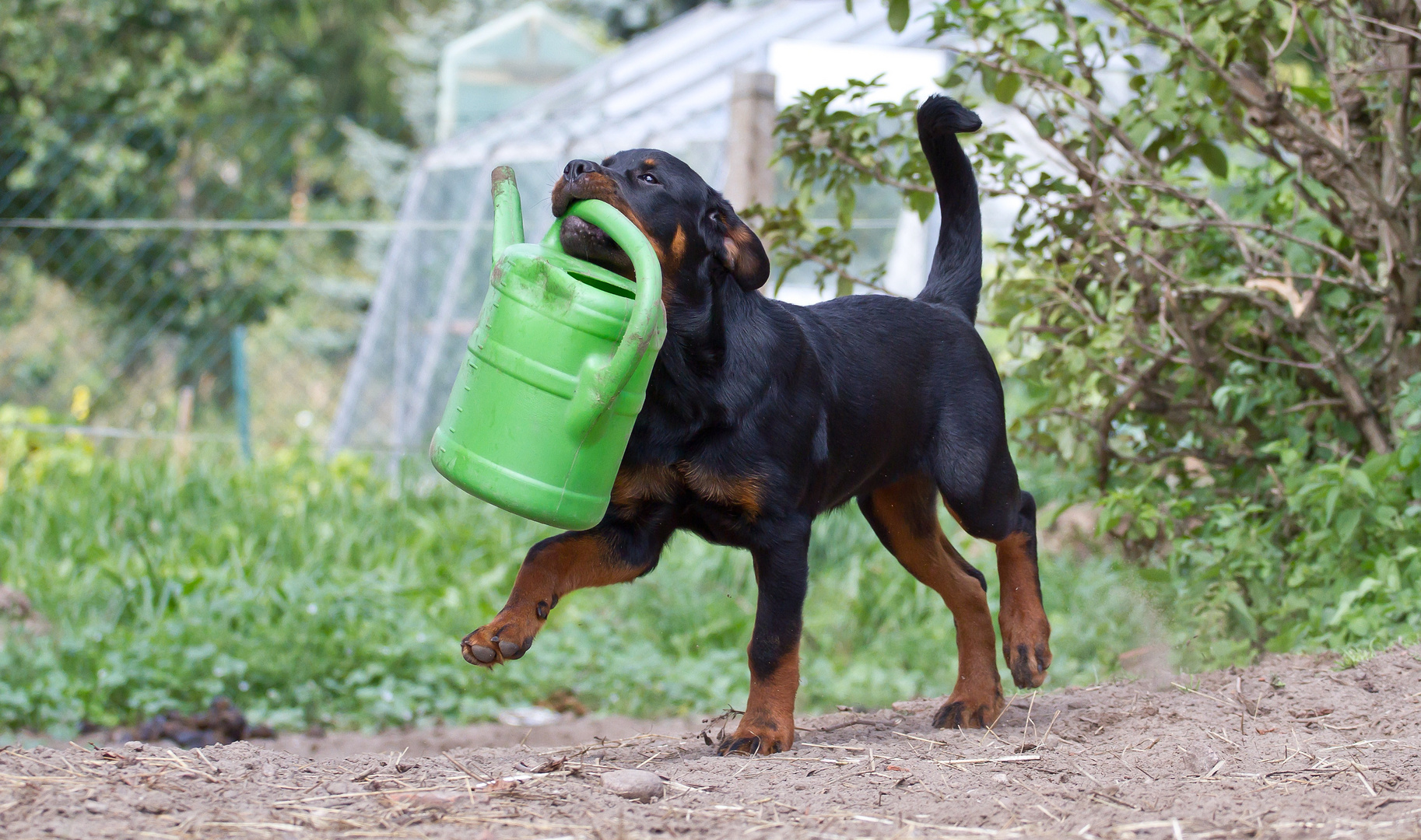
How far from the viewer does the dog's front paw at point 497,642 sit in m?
2.79

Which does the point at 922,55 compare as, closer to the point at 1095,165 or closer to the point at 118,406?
the point at 1095,165

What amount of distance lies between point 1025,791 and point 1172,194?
8.59 ft

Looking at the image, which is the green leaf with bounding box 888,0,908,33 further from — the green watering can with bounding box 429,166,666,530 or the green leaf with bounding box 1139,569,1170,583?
the green leaf with bounding box 1139,569,1170,583

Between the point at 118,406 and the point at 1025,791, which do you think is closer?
the point at 1025,791

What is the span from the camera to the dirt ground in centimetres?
209

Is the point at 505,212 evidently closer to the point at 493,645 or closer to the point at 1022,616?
the point at 493,645

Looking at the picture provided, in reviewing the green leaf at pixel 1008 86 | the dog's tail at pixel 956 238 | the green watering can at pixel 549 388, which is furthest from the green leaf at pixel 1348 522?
the green watering can at pixel 549 388

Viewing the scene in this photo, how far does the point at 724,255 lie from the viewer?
3.12 meters

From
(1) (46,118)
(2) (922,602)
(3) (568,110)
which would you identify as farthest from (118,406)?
(2) (922,602)

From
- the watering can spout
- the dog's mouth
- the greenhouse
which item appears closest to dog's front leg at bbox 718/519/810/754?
the dog's mouth

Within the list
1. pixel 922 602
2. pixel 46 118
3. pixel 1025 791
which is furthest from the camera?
pixel 46 118

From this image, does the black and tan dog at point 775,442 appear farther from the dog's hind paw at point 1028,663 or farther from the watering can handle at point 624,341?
the watering can handle at point 624,341

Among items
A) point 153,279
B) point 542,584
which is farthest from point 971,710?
point 153,279

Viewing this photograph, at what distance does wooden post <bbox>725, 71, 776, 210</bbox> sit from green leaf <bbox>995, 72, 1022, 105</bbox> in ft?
4.34
